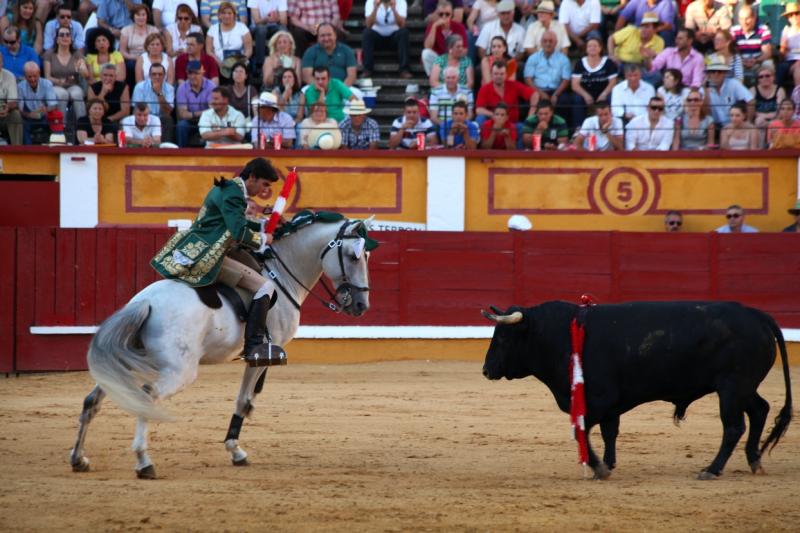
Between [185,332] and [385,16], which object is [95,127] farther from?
[185,332]

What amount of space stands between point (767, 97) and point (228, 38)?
616 centimetres

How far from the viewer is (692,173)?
14.1 m

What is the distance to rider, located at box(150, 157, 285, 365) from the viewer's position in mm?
7160

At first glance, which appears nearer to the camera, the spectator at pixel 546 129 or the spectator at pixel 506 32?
the spectator at pixel 546 129

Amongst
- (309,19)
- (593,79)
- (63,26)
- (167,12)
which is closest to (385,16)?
(309,19)

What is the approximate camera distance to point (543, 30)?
1505 centimetres

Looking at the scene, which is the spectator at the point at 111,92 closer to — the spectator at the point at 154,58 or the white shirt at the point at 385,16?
the spectator at the point at 154,58

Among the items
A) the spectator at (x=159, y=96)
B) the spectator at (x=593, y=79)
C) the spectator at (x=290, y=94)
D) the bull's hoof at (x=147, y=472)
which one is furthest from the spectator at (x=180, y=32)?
the bull's hoof at (x=147, y=472)

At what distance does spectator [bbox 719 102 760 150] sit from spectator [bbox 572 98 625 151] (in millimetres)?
1107

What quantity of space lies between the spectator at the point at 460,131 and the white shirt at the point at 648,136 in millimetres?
1664

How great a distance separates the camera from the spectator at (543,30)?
1495cm

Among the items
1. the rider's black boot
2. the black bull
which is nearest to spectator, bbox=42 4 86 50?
the rider's black boot

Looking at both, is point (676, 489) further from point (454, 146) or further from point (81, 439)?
point (454, 146)

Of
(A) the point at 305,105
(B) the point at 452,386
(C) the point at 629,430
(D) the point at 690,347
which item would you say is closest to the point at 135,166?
(A) the point at 305,105
